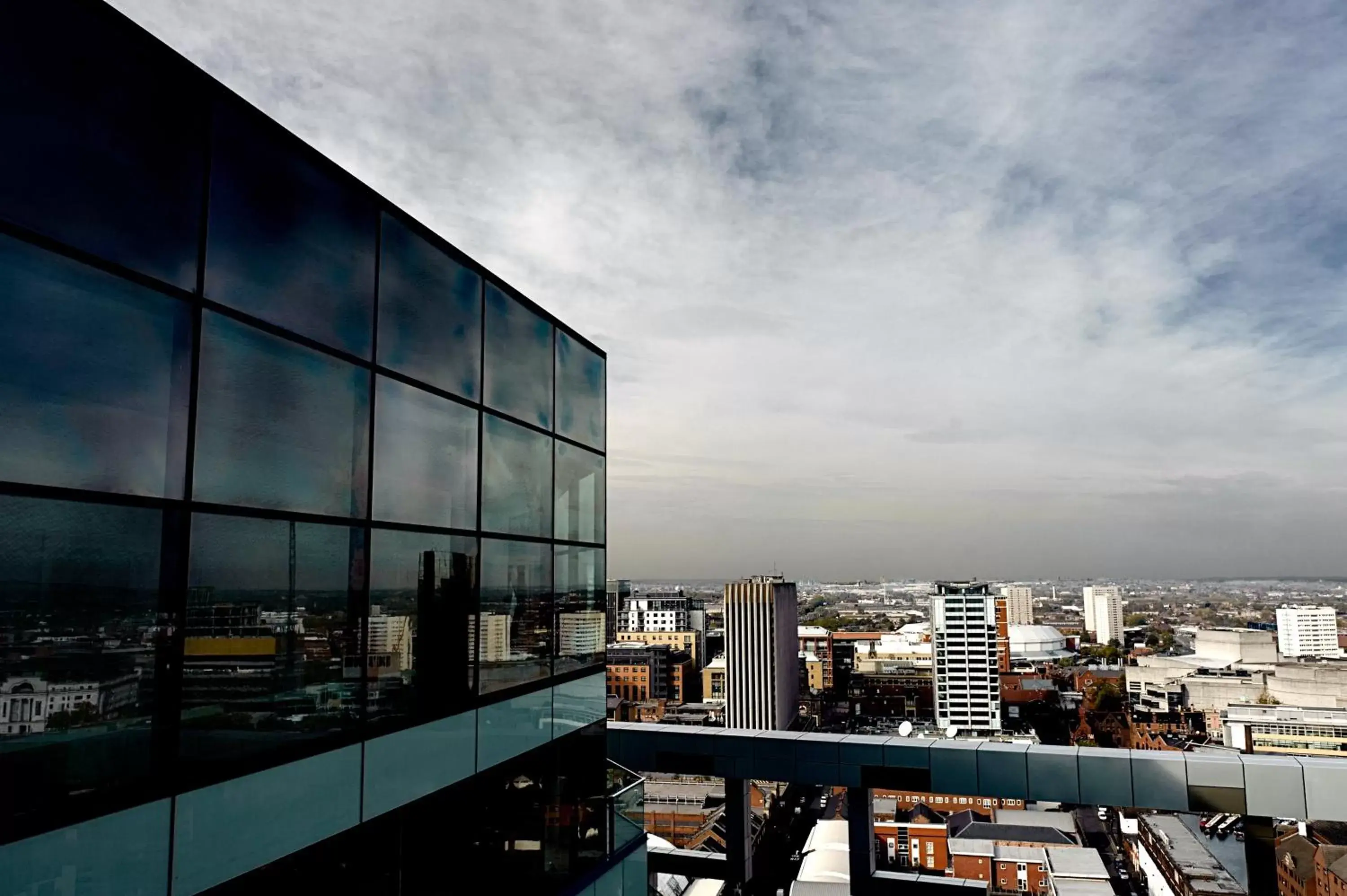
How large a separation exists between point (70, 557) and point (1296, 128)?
17348 millimetres

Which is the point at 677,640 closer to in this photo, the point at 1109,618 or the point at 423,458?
the point at 1109,618

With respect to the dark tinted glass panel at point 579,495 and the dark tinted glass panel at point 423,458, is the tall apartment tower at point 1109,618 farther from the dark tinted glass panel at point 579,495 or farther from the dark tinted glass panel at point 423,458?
the dark tinted glass panel at point 423,458

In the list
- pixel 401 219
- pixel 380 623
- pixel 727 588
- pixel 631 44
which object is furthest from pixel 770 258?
pixel 727 588

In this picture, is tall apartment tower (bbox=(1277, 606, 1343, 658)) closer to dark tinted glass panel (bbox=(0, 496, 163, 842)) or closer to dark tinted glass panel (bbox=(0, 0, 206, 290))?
dark tinted glass panel (bbox=(0, 496, 163, 842))

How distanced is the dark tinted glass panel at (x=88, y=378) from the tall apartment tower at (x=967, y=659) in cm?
11430

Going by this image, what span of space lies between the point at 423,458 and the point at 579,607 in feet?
10.1

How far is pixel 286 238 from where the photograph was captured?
16.0ft

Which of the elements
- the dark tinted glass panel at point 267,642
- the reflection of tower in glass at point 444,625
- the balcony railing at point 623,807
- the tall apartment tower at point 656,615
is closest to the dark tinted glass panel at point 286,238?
the dark tinted glass panel at point 267,642

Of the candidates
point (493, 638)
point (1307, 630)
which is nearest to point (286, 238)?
point (493, 638)

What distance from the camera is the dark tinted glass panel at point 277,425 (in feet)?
14.0

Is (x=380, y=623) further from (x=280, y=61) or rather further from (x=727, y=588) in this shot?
(x=727, y=588)

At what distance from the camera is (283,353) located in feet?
15.7

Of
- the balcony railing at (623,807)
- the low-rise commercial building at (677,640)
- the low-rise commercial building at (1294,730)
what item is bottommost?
the low-rise commercial building at (677,640)

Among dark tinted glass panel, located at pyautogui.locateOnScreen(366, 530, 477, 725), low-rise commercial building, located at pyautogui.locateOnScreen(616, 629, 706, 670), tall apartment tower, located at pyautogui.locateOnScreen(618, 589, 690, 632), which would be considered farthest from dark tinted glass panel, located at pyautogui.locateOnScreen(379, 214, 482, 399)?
tall apartment tower, located at pyautogui.locateOnScreen(618, 589, 690, 632)
